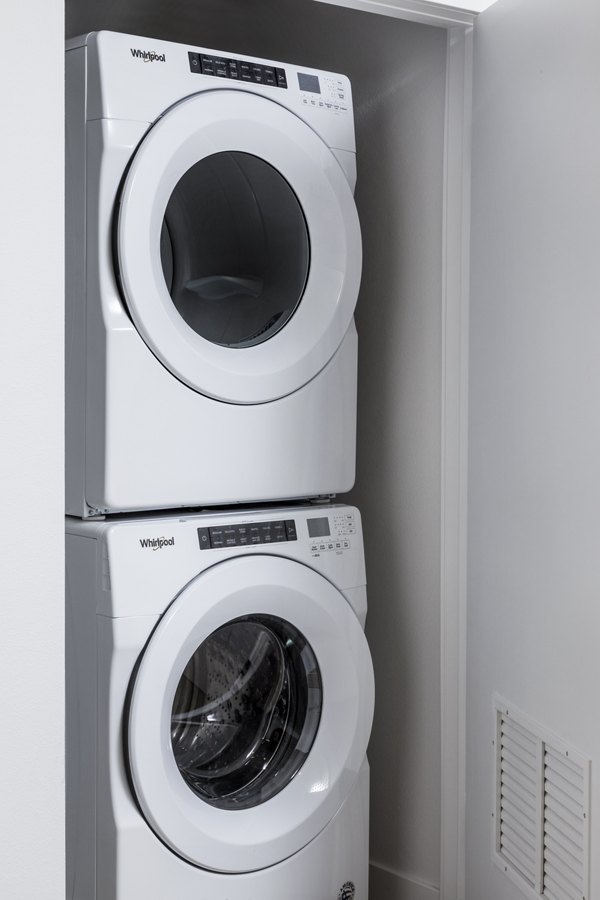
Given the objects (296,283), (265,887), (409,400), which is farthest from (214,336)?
(265,887)

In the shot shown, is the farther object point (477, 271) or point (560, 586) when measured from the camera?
point (477, 271)

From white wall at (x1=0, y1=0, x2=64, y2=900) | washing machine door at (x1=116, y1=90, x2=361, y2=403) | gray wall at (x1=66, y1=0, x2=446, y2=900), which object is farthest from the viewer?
gray wall at (x1=66, y1=0, x2=446, y2=900)

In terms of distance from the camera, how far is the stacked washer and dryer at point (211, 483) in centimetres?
147

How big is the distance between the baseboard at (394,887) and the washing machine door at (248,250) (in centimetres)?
110

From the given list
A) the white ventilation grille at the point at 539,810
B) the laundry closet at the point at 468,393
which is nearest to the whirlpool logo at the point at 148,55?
the laundry closet at the point at 468,393

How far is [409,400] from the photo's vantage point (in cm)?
194

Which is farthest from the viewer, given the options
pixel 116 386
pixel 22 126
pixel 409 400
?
pixel 409 400

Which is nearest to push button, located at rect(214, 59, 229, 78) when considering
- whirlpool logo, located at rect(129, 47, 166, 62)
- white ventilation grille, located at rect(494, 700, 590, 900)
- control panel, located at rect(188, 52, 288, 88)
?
control panel, located at rect(188, 52, 288, 88)

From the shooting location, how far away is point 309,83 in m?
1.68

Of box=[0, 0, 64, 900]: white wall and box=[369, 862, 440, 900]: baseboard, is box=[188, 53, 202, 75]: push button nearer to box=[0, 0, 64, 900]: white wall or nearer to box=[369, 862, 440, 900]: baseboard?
box=[0, 0, 64, 900]: white wall

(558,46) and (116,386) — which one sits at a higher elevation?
(558,46)

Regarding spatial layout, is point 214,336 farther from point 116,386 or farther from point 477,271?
point 477,271

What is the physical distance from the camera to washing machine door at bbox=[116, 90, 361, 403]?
1521 millimetres

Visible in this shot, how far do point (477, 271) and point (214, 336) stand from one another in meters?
0.52
